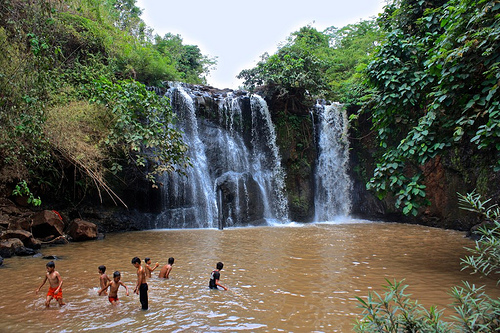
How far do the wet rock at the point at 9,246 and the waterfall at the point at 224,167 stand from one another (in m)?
6.28

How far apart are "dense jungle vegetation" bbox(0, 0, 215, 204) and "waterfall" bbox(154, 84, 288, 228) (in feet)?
6.93

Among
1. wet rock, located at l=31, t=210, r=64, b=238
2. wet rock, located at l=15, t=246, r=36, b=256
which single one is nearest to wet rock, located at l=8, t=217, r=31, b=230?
wet rock, located at l=31, t=210, r=64, b=238

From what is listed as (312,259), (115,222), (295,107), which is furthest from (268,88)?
(312,259)

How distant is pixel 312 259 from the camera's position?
749cm

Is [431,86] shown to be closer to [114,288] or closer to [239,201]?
[114,288]

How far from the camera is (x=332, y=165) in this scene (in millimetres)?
18859

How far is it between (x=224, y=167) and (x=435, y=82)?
11.1 metres

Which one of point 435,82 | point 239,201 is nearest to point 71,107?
point 239,201

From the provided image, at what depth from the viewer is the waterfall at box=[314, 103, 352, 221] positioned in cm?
1836

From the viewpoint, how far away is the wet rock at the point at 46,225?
9.52 m

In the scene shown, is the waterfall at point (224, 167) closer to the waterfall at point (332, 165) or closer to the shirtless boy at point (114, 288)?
the waterfall at point (332, 165)

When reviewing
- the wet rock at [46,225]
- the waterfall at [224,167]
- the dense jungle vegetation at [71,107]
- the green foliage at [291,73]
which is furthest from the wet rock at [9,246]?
the green foliage at [291,73]

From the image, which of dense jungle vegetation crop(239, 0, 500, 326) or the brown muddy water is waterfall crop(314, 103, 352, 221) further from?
dense jungle vegetation crop(239, 0, 500, 326)

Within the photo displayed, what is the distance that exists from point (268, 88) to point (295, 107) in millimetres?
1891
